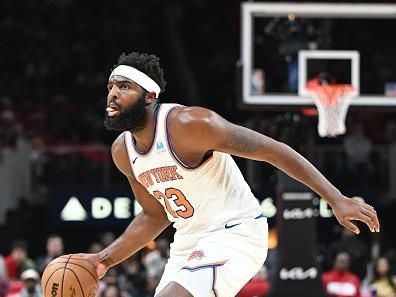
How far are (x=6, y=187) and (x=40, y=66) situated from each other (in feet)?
12.3

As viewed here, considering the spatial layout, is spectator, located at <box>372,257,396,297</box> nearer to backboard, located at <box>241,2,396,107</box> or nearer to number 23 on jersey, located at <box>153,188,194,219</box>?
backboard, located at <box>241,2,396,107</box>

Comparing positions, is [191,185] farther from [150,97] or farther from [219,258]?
[150,97]

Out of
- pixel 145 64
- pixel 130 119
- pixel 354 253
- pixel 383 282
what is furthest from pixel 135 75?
pixel 354 253

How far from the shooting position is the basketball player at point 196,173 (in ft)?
15.8

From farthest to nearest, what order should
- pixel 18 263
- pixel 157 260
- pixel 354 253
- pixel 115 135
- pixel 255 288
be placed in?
pixel 115 135, pixel 354 253, pixel 157 260, pixel 18 263, pixel 255 288

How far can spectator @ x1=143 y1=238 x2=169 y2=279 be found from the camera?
11.8m

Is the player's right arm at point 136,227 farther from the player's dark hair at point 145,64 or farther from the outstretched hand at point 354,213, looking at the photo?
the outstretched hand at point 354,213

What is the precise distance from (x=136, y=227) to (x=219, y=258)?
0.73 metres

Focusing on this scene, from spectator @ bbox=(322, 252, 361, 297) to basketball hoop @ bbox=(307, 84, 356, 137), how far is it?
184cm

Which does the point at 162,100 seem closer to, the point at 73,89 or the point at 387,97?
the point at 73,89

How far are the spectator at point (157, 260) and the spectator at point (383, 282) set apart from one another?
264 centimetres

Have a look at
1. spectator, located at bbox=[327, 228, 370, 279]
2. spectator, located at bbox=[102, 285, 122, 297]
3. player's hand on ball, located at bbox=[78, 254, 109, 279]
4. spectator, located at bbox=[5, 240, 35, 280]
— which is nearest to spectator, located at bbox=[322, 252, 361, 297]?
spectator, located at bbox=[327, 228, 370, 279]

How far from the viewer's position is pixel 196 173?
16.4 ft

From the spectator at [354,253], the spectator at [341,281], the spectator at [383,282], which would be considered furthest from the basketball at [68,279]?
the spectator at [354,253]
